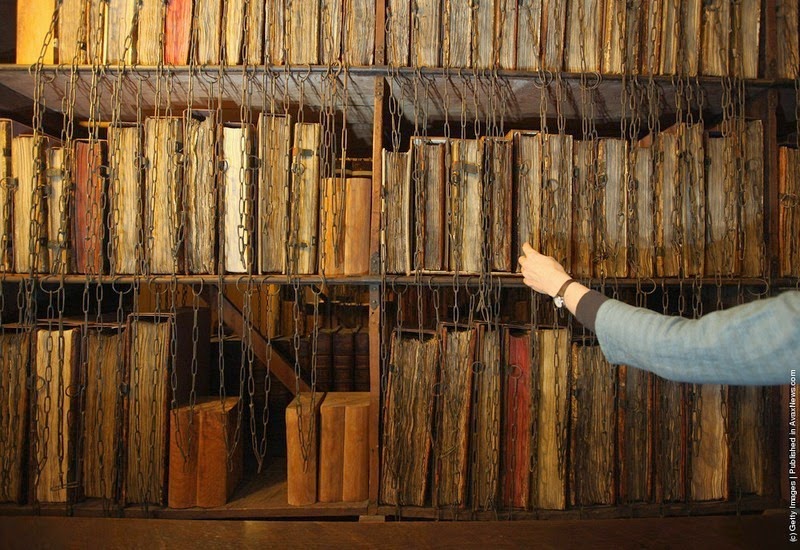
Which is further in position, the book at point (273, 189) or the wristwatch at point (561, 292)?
the book at point (273, 189)

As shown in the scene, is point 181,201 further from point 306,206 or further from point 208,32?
point 208,32

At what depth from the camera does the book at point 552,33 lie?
1.54 m

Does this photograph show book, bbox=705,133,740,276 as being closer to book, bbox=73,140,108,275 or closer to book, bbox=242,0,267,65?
book, bbox=242,0,267,65

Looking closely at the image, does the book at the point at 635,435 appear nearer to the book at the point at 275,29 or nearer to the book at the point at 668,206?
the book at the point at 668,206

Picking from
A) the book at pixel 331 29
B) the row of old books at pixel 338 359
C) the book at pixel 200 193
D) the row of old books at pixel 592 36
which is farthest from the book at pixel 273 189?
the row of old books at pixel 338 359

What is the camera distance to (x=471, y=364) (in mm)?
1535

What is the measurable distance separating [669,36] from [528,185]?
0.80 m

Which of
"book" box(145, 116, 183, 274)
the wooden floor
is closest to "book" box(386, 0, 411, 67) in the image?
"book" box(145, 116, 183, 274)

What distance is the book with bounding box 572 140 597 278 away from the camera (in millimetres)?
1536

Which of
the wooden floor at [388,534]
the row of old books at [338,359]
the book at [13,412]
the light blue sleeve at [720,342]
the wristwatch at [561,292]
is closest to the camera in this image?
the light blue sleeve at [720,342]

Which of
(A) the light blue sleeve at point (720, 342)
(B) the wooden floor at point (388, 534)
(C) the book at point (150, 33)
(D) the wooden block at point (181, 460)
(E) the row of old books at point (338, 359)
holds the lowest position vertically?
(B) the wooden floor at point (388, 534)

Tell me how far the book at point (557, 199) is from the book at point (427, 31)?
1.74 feet

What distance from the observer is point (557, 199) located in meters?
1.54

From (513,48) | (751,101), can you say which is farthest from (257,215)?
(751,101)
